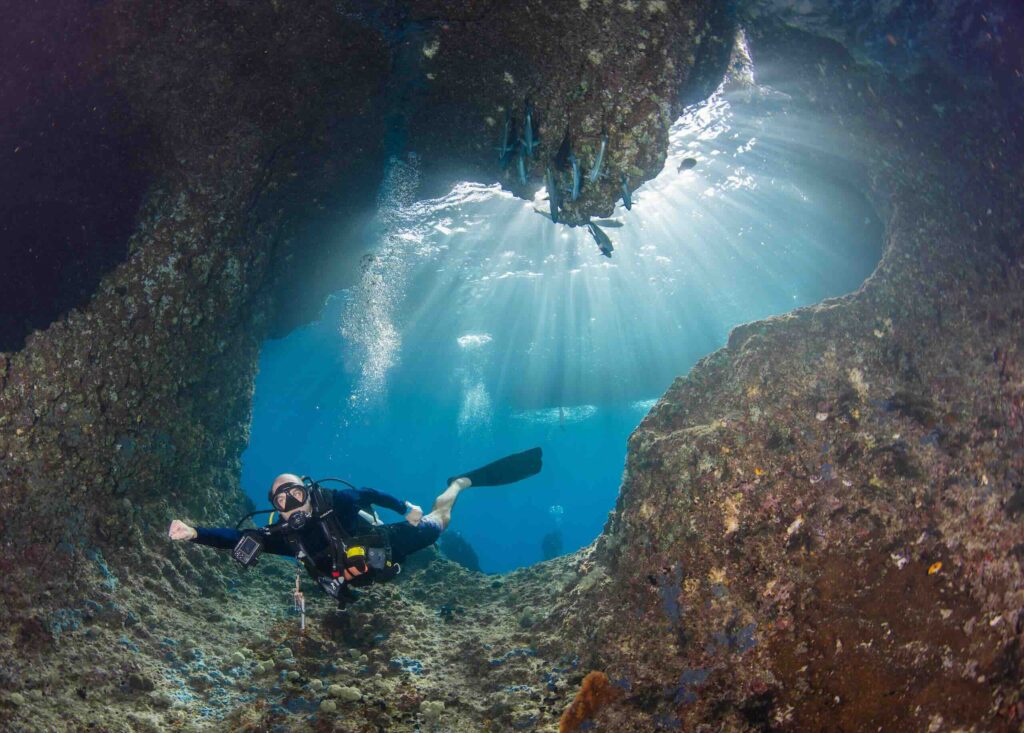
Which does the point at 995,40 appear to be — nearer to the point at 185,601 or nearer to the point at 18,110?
the point at 18,110

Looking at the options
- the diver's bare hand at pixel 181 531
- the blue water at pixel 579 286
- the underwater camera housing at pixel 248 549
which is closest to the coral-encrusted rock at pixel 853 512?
the blue water at pixel 579 286

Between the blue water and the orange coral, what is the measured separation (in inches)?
177

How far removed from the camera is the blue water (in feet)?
33.8

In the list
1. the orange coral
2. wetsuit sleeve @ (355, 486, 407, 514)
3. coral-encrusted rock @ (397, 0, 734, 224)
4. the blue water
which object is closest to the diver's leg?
wetsuit sleeve @ (355, 486, 407, 514)

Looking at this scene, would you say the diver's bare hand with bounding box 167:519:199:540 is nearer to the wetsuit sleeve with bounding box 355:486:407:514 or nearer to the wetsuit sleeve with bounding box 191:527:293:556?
the wetsuit sleeve with bounding box 191:527:293:556

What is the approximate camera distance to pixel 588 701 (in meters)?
3.65

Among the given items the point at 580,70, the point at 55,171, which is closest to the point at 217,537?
the point at 55,171

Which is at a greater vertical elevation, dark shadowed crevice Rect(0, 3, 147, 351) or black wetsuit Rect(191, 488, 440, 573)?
dark shadowed crevice Rect(0, 3, 147, 351)

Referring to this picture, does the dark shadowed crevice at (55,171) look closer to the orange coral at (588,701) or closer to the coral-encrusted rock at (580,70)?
the coral-encrusted rock at (580,70)

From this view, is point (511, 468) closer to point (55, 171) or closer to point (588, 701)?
point (588, 701)

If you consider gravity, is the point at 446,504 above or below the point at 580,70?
below

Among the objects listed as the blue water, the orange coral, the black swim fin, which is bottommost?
the orange coral

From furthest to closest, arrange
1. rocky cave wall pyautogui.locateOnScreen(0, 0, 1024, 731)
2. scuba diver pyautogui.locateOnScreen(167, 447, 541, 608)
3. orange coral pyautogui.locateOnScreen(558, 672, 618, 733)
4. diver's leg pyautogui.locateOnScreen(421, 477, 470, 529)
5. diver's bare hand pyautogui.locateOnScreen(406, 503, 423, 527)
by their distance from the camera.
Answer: diver's leg pyautogui.locateOnScreen(421, 477, 470, 529)
diver's bare hand pyautogui.locateOnScreen(406, 503, 423, 527)
scuba diver pyautogui.locateOnScreen(167, 447, 541, 608)
rocky cave wall pyautogui.locateOnScreen(0, 0, 1024, 731)
orange coral pyautogui.locateOnScreen(558, 672, 618, 733)

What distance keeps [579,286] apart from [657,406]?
476 inches
